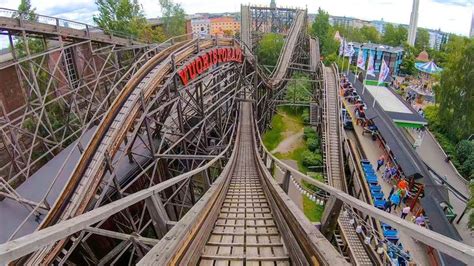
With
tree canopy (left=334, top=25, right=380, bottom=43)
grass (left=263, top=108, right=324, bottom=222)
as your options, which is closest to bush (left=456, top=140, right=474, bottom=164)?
grass (left=263, top=108, right=324, bottom=222)

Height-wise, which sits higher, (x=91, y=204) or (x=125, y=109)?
(x=125, y=109)

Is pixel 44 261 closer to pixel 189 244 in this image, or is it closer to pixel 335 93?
pixel 189 244

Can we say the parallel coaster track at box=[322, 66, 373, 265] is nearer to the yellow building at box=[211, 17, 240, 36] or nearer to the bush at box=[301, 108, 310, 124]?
the bush at box=[301, 108, 310, 124]

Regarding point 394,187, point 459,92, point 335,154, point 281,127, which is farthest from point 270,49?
point 394,187

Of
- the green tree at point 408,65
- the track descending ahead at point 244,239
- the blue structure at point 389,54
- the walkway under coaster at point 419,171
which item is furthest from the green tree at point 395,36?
the track descending ahead at point 244,239

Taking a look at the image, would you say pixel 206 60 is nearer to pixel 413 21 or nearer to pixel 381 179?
pixel 381 179

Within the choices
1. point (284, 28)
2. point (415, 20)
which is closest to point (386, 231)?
point (284, 28)
